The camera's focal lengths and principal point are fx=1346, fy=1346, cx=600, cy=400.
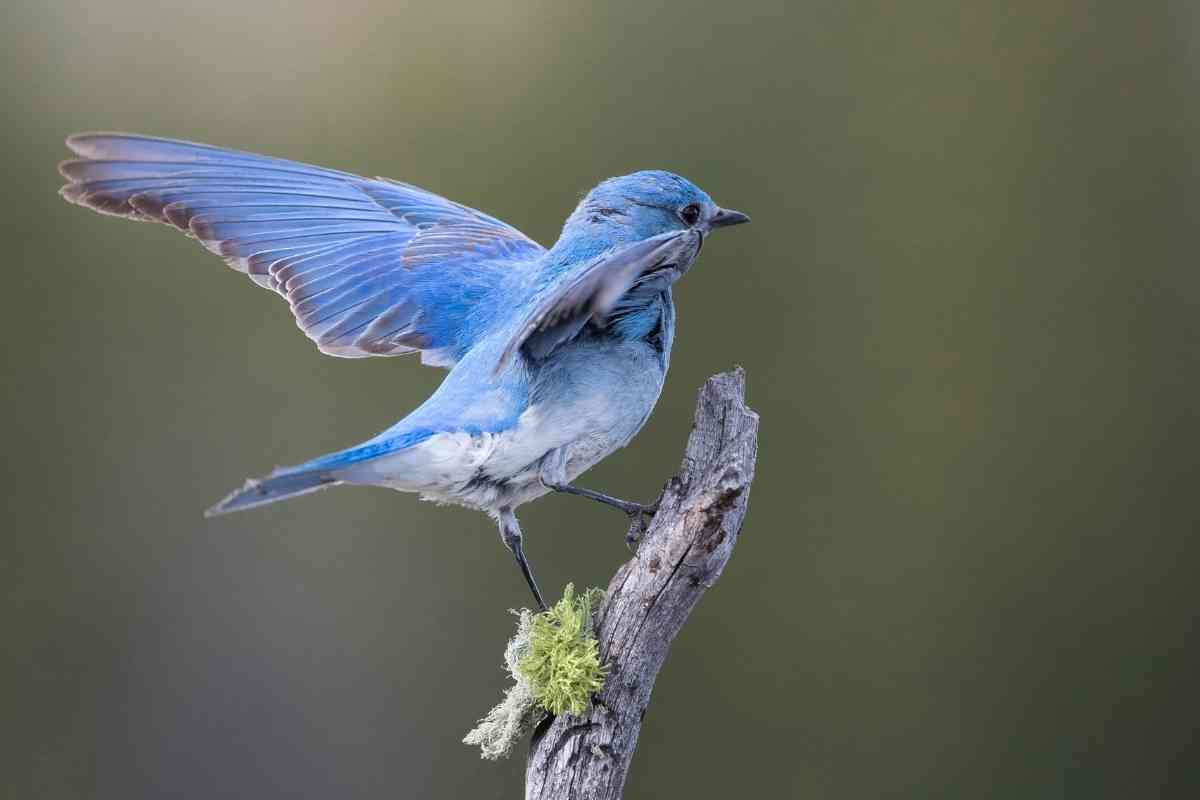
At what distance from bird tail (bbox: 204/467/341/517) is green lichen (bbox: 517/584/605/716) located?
1.86ft

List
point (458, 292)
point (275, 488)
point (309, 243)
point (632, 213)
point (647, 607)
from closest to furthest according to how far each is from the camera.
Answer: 1. point (275, 488)
2. point (647, 607)
3. point (632, 213)
4. point (458, 292)
5. point (309, 243)

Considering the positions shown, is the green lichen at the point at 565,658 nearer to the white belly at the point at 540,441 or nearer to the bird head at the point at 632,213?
the white belly at the point at 540,441

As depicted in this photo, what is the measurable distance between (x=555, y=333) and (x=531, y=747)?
91 centimetres

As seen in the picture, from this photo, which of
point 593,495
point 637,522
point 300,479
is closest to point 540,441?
point 593,495

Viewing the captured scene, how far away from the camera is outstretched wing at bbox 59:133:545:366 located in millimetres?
3697

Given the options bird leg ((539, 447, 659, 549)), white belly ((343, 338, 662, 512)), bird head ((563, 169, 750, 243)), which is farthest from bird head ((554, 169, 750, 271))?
bird leg ((539, 447, 659, 549))

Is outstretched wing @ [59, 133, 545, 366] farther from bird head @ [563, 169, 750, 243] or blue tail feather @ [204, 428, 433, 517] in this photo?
blue tail feather @ [204, 428, 433, 517]

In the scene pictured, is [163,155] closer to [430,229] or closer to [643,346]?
[430,229]

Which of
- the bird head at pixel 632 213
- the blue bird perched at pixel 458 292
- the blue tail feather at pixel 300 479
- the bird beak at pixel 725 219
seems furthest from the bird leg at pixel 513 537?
the bird beak at pixel 725 219

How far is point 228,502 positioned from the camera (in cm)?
252

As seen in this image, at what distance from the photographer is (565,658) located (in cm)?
284

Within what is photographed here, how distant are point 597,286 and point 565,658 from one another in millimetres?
786

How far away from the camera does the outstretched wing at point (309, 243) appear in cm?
370

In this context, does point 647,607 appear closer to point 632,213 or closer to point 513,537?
point 513,537
